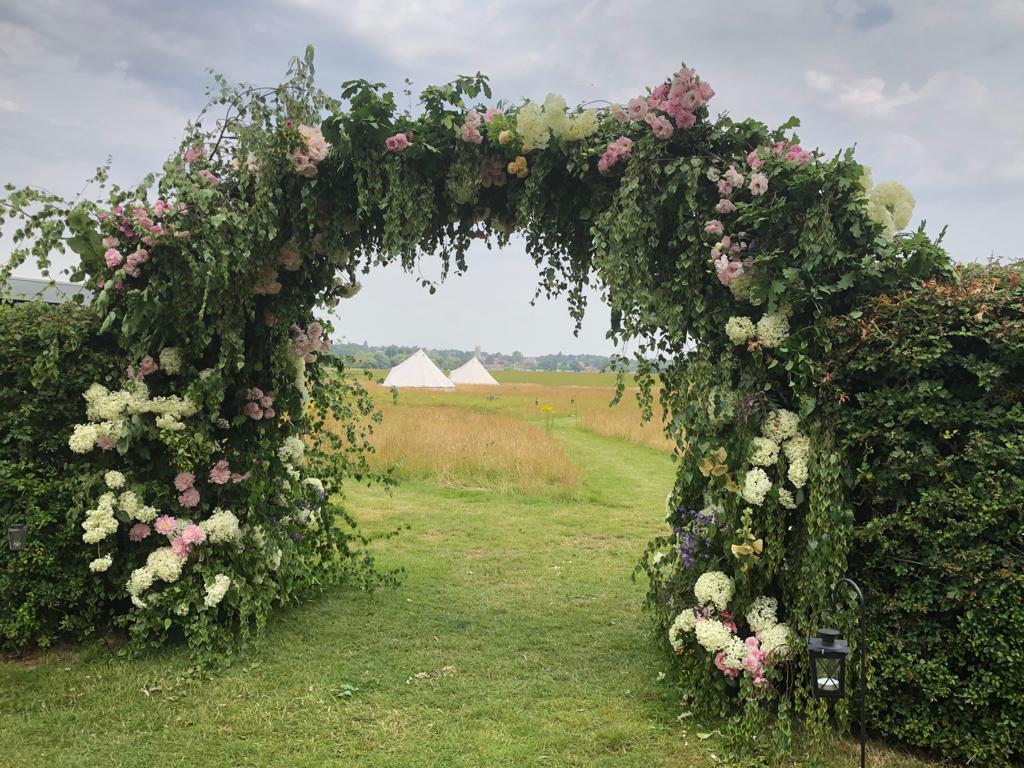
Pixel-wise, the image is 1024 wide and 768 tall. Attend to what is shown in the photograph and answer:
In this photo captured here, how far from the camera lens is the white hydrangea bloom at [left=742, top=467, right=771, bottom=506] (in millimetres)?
3023

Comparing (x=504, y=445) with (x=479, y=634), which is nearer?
(x=479, y=634)

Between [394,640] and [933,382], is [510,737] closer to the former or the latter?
[394,640]

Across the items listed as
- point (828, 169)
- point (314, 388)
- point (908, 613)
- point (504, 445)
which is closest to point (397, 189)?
point (314, 388)

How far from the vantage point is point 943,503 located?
9.01 ft

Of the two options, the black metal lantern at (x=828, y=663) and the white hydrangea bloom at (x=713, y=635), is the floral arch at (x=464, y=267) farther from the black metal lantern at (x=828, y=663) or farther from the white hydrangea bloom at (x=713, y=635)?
the black metal lantern at (x=828, y=663)

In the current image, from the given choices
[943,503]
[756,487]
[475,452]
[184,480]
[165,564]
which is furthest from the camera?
[475,452]

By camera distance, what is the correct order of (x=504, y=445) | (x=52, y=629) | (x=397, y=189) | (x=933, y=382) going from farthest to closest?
(x=504, y=445) < (x=52, y=629) < (x=397, y=189) < (x=933, y=382)

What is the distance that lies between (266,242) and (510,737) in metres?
2.90

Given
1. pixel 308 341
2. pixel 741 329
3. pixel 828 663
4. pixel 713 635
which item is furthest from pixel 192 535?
pixel 828 663

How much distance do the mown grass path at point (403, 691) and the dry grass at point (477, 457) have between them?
11.5ft

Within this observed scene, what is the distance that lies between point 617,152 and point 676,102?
0.36m

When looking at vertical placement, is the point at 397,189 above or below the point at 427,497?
above

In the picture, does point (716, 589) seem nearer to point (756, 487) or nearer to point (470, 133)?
point (756, 487)

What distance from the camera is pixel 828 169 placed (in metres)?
2.98
